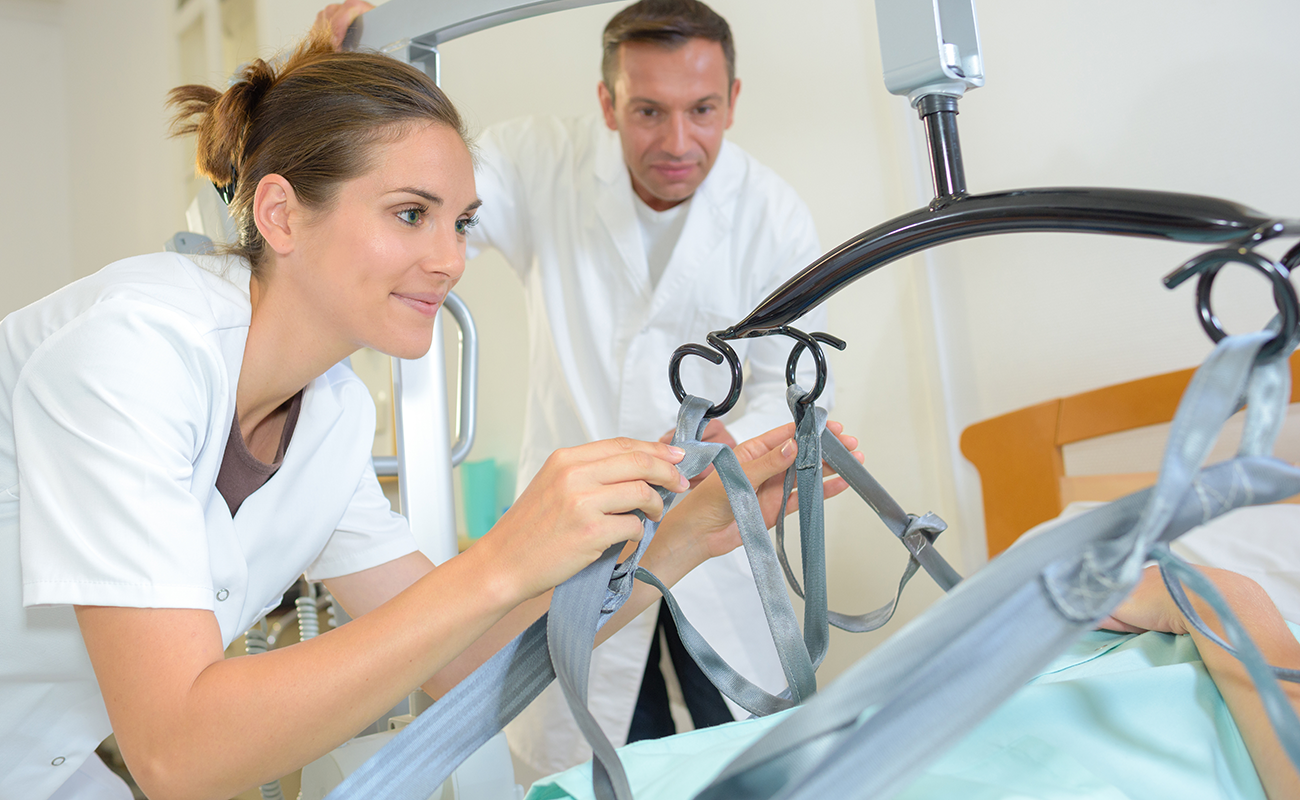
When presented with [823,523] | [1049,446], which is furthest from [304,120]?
[1049,446]

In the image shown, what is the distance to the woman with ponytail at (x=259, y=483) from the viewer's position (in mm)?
632

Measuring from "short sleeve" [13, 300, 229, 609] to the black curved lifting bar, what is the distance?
403mm

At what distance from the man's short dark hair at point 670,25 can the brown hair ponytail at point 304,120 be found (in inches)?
23.5

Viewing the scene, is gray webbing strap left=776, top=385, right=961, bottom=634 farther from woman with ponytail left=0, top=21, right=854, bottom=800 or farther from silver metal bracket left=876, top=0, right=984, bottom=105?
silver metal bracket left=876, top=0, right=984, bottom=105

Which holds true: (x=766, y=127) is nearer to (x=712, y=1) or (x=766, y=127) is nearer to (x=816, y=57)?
(x=816, y=57)

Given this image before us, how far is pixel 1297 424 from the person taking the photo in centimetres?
132

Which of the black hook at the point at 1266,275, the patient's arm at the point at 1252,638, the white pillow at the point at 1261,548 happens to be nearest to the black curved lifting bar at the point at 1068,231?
the black hook at the point at 1266,275

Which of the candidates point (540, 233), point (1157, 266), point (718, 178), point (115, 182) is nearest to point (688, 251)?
point (718, 178)

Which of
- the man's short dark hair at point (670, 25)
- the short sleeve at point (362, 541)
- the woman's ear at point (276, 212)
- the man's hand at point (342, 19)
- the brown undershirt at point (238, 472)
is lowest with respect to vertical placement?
the short sleeve at point (362, 541)

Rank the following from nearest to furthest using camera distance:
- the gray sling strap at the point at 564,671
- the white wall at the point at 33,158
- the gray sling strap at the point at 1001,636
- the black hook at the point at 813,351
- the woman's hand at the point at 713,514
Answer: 1. the gray sling strap at the point at 1001,636
2. the gray sling strap at the point at 564,671
3. the black hook at the point at 813,351
4. the woman's hand at the point at 713,514
5. the white wall at the point at 33,158

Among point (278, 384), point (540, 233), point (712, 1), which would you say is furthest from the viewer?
point (712, 1)

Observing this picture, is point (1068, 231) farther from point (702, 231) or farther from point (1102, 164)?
point (1102, 164)

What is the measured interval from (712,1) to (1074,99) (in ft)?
3.02

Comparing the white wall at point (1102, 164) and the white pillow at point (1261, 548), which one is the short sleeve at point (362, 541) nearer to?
the white pillow at point (1261, 548)
